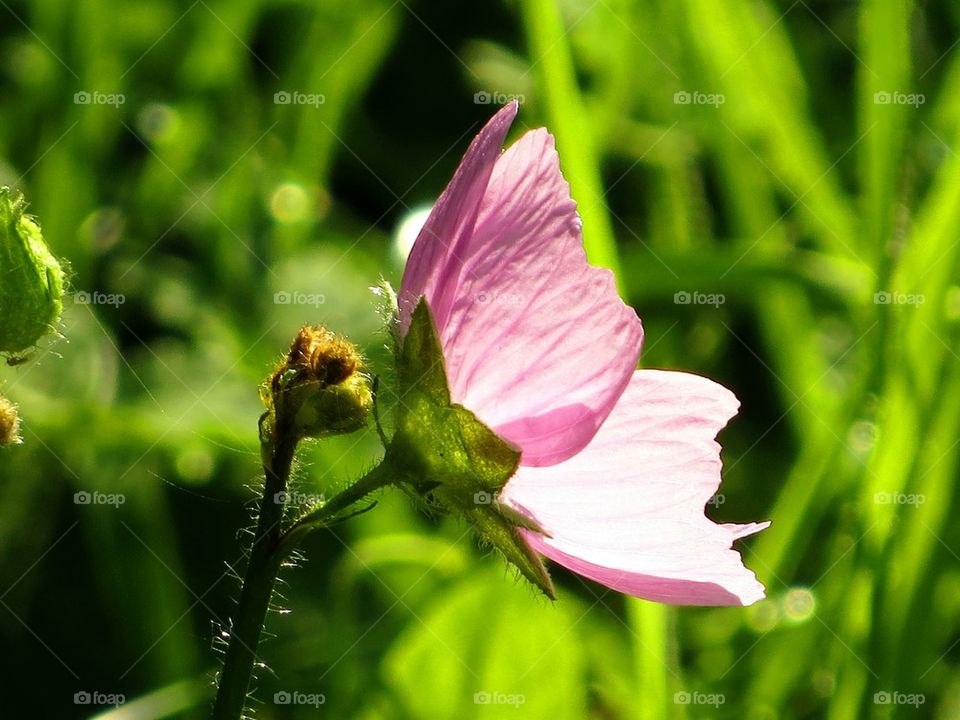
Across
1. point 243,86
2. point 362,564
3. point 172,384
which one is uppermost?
point 243,86

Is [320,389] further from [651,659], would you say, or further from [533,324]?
[651,659]

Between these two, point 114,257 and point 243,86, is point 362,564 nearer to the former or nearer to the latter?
point 114,257

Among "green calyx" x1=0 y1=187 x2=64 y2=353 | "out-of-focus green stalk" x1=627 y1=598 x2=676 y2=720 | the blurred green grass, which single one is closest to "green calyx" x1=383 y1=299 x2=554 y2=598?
"green calyx" x1=0 y1=187 x2=64 y2=353

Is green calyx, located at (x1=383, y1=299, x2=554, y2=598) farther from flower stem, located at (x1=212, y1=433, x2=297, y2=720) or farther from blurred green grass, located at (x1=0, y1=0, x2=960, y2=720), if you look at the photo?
blurred green grass, located at (x1=0, y1=0, x2=960, y2=720)

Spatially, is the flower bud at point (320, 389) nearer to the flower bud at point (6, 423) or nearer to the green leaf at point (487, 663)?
the flower bud at point (6, 423)

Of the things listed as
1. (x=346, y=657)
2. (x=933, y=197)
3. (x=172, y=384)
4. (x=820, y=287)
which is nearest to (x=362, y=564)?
(x=346, y=657)

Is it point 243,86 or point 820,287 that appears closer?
point 820,287
